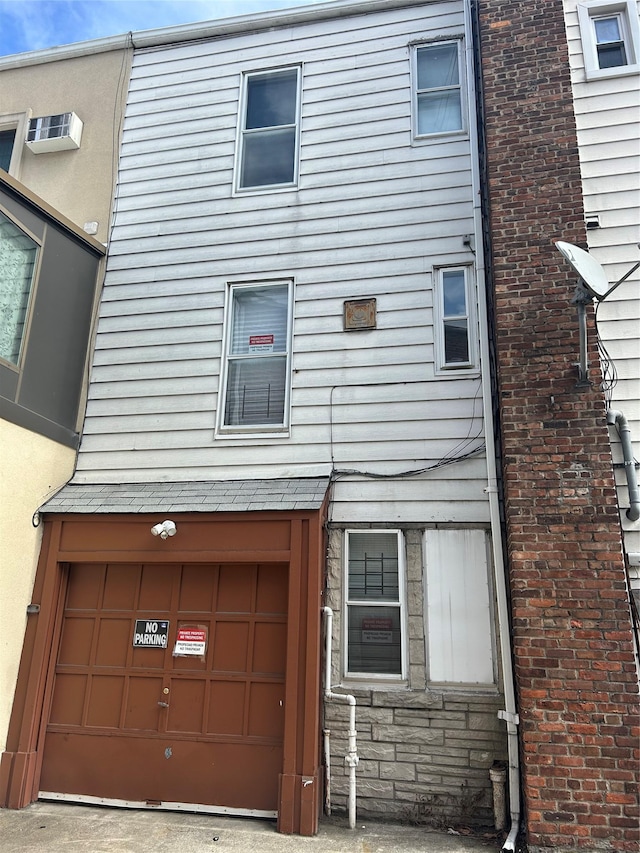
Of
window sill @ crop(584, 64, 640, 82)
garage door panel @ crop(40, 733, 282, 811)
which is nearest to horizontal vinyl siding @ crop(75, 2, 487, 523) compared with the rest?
window sill @ crop(584, 64, 640, 82)

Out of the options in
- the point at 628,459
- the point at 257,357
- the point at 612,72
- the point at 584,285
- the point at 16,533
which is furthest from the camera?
the point at 257,357

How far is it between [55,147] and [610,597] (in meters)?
7.98

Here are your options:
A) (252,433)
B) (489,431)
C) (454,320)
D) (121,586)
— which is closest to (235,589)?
(121,586)

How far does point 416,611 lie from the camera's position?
17.9 ft

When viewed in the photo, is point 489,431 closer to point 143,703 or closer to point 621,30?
point 143,703

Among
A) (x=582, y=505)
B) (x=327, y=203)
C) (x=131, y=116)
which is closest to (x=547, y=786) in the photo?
(x=582, y=505)

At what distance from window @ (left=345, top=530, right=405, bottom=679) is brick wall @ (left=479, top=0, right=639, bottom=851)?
3.59 ft

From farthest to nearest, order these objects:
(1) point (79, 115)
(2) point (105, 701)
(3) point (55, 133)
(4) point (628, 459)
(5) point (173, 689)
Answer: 1. (1) point (79, 115)
2. (3) point (55, 133)
3. (2) point (105, 701)
4. (5) point (173, 689)
5. (4) point (628, 459)

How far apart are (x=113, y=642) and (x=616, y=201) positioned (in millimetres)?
6376

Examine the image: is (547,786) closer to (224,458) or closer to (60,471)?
(224,458)

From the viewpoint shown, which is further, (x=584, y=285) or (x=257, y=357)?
(x=257, y=357)

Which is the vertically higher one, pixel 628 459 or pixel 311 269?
pixel 311 269

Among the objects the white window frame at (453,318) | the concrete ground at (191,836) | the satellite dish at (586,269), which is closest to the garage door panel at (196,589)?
the concrete ground at (191,836)

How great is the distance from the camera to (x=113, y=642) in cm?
592
